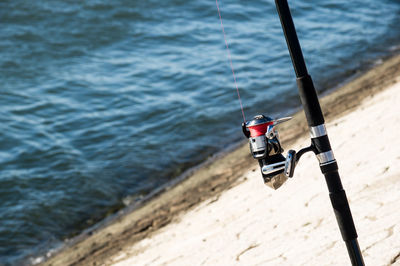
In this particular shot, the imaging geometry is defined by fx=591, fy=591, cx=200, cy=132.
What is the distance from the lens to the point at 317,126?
2.59 m

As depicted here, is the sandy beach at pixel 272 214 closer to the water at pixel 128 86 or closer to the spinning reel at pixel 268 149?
the water at pixel 128 86

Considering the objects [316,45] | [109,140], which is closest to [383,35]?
[316,45]

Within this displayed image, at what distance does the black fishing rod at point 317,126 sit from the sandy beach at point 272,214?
0.93 meters

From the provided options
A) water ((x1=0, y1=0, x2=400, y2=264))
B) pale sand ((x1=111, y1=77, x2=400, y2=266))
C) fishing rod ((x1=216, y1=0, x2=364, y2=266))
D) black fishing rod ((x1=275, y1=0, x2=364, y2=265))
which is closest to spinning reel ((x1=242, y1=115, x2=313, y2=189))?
fishing rod ((x1=216, y1=0, x2=364, y2=266))

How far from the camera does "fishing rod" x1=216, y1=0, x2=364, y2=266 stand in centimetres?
256

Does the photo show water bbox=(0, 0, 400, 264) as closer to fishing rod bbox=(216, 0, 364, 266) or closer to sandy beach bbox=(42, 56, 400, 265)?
sandy beach bbox=(42, 56, 400, 265)

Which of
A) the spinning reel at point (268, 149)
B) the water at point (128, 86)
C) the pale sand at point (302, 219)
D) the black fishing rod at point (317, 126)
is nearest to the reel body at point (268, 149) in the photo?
the spinning reel at point (268, 149)

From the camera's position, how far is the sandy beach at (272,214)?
13.3 feet

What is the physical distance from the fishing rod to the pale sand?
0.94m

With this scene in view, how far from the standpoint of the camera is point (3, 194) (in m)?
8.22

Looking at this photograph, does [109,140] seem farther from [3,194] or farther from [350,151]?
[350,151]

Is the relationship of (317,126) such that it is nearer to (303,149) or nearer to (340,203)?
(303,149)

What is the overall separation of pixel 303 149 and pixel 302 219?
2015mm

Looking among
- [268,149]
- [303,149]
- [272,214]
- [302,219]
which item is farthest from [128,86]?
[303,149]
